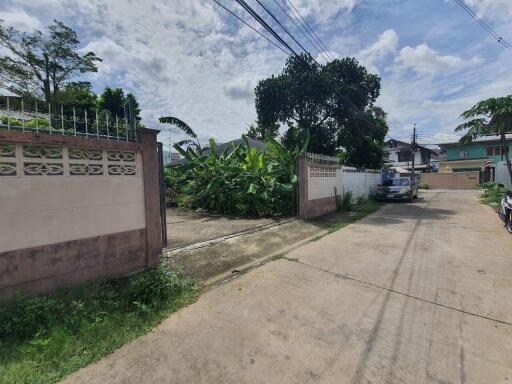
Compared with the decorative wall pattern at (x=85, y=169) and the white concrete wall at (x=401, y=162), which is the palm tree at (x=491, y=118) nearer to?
the decorative wall pattern at (x=85, y=169)

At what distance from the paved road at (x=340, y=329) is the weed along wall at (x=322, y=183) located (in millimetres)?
3942

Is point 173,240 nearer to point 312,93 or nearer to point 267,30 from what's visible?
point 267,30

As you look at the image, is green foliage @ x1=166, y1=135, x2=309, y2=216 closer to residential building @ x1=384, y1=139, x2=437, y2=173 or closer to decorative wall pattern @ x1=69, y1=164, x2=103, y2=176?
decorative wall pattern @ x1=69, y1=164, x2=103, y2=176

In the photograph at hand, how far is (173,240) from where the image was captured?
5883 millimetres

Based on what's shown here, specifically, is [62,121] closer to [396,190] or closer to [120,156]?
[120,156]

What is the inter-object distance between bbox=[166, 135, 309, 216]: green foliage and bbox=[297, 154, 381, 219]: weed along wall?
354 millimetres

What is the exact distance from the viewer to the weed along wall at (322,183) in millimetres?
8875

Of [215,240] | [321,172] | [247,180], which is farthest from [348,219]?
[215,240]

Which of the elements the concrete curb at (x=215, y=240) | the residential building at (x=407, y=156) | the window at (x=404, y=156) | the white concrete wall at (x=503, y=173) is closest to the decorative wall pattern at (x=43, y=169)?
the concrete curb at (x=215, y=240)

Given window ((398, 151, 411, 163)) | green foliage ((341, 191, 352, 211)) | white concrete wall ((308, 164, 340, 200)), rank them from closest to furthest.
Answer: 1. white concrete wall ((308, 164, 340, 200))
2. green foliage ((341, 191, 352, 211))
3. window ((398, 151, 411, 163))

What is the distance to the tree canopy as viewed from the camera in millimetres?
13393

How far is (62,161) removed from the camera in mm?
3297

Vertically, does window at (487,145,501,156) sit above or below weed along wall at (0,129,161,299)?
above

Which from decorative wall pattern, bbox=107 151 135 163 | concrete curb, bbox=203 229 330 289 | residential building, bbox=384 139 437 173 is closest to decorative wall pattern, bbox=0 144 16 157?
decorative wall pattern, bbox=107 151 135 163
